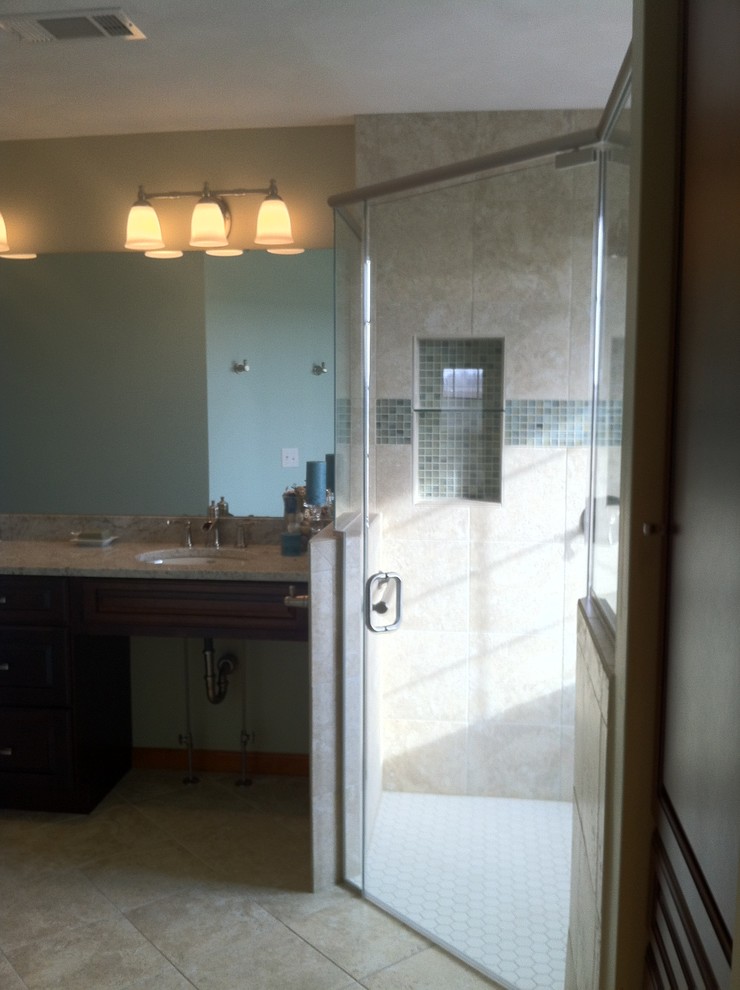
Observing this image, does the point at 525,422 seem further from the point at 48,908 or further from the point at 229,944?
Result: the point at 48,908

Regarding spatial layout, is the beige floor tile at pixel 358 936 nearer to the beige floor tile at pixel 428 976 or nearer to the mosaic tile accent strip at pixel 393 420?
the beige floor tile at pixel 428 976

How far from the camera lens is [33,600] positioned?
3166mm

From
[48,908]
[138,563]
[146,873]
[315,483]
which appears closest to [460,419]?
[315,483]

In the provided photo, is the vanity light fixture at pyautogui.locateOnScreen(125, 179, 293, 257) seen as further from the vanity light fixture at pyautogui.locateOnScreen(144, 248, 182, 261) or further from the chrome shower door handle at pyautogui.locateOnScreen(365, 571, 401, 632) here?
the chrome shower door handle at pyautogui.locateOnScreen(365, 571, 401, 632)

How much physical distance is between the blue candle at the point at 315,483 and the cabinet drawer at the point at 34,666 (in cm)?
95

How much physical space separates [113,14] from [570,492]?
66.2 inches

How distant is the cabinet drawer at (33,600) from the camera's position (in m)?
3.15

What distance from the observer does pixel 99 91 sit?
3.04 meters

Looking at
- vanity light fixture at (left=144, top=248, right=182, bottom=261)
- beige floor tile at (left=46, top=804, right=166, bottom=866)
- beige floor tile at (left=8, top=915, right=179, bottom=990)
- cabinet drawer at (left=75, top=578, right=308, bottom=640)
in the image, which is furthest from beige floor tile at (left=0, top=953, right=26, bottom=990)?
vanity light fixture at (left=144, top=248, right=182, bottom=261)

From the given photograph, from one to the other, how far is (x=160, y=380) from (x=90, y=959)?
197cm

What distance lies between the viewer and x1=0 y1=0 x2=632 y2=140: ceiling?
239 cm

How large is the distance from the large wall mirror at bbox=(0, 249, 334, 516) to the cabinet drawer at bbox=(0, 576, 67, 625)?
1.82ft

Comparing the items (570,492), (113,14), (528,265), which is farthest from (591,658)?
(113,14)

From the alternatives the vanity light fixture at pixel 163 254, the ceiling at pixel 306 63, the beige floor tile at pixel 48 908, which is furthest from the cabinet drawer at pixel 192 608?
the ceiling at pixel 306 63
